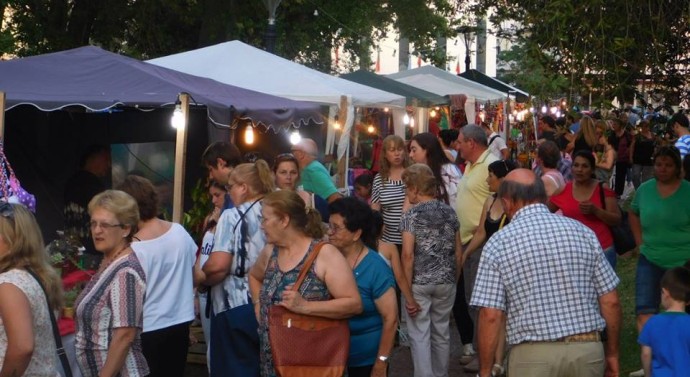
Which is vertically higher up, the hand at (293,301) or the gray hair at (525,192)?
the gray hair at (525,192)

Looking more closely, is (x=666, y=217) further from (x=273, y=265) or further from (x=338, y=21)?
(x=338, y=21)

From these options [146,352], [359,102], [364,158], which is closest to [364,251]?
[146,352]

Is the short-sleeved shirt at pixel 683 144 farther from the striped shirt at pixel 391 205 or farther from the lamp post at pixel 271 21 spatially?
the lamp post at pixel 271 21

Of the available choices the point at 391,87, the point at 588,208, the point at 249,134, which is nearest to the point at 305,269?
the point at 588,208

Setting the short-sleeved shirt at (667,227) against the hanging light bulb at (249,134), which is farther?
the hanging light bulb at (249,134)

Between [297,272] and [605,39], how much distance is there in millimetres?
3495

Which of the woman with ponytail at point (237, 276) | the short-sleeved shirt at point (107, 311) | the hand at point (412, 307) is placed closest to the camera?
the short-sleeved shirt at point (107, 311)

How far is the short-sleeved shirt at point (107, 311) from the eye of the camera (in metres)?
4.64

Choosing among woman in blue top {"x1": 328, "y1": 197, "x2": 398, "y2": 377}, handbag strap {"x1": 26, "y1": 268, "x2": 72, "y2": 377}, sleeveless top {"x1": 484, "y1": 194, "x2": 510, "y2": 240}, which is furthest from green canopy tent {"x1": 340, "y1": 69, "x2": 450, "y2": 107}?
handbag strap {"x1": 26, "y1": 268, "x2": 72, "y2": 377}

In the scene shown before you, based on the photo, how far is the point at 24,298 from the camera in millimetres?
4098

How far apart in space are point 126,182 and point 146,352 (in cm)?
93

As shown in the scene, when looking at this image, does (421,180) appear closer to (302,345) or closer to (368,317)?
(368,317)

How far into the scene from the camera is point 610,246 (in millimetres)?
8625

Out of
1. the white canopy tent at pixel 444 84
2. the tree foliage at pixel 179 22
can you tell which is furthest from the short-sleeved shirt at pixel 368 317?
the white canopy tent at pixel 444 84
